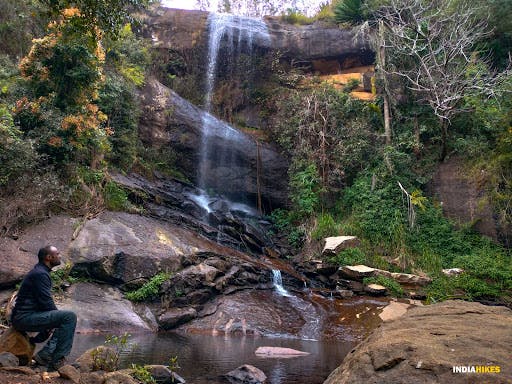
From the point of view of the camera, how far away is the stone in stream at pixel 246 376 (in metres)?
6.08

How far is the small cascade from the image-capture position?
13.5m

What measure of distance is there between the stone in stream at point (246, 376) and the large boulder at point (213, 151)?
1372 cm

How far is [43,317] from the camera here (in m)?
5.10

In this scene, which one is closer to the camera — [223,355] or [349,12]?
[223,355]

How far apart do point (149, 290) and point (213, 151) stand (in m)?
9.78

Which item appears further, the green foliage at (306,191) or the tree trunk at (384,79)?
the tree trunk at (384,79)

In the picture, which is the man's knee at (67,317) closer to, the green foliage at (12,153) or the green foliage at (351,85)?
the green foliage at (12,153)

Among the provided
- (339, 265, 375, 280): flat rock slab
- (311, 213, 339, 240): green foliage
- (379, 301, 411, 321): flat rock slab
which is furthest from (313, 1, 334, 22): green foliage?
(379, 301, 411, 321): flat rock slab

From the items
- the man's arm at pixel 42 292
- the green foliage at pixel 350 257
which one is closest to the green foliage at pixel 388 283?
the green foliage at pixel 350 257

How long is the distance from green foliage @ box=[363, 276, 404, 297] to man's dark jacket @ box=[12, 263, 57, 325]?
34.4 feet

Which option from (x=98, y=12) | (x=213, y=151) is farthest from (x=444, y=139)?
(x=98, y=12)

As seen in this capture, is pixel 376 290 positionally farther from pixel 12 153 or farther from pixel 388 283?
pixel 12 153

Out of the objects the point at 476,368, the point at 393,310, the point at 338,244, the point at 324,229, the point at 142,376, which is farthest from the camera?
the point at 324,229

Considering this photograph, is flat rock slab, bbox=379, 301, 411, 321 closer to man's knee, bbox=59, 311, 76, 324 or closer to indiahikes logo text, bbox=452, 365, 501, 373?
indiahikes logo text, bbox=452, 365, 501, 373
